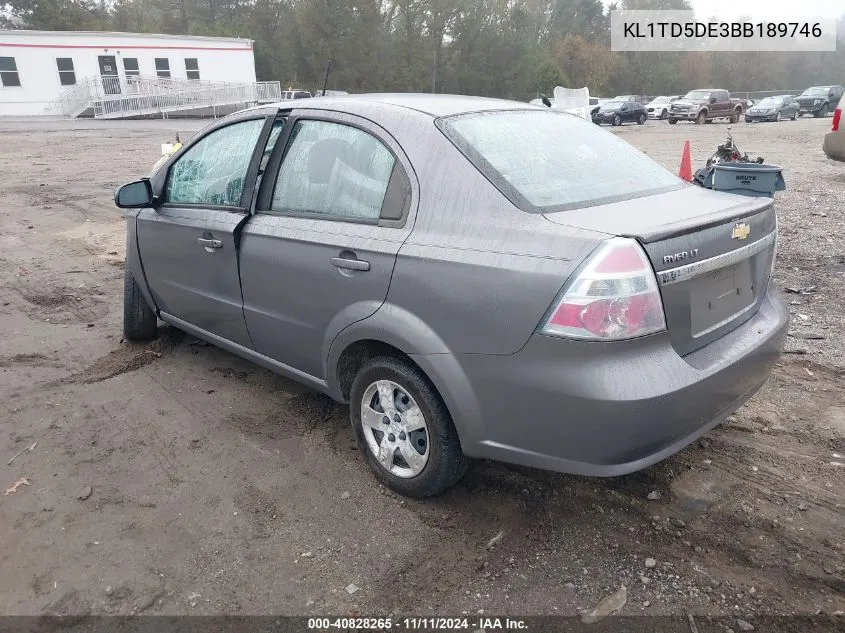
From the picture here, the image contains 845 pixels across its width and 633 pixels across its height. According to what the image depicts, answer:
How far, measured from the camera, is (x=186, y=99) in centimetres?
3525

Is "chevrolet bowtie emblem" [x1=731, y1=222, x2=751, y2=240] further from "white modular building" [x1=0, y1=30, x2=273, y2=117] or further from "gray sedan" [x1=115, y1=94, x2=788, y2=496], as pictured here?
"white modular building" [x1=0, y1=30, x2=273, y2=117]

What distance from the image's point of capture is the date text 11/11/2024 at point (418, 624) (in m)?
2.30

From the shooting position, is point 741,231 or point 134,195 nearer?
point 741,231

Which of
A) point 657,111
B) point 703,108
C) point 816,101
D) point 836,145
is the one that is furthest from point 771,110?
point 836,145

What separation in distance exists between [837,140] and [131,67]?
35286 millimetres

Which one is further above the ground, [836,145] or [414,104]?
[414,104]

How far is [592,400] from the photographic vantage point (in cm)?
225

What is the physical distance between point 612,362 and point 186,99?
123 feet

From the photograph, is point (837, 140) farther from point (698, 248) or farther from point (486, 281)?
point (486, 281)

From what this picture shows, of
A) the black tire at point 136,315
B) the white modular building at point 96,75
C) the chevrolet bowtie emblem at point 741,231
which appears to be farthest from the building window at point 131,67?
the chevrolet bowtie emblem at point 741,231

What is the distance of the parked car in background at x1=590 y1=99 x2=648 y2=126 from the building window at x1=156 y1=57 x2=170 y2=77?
23.2m

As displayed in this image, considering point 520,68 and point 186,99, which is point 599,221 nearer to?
point 186,99

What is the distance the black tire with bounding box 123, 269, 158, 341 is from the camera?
4680 mm

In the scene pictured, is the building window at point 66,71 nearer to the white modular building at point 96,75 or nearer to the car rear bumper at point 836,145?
the white modular building at point 96,75
